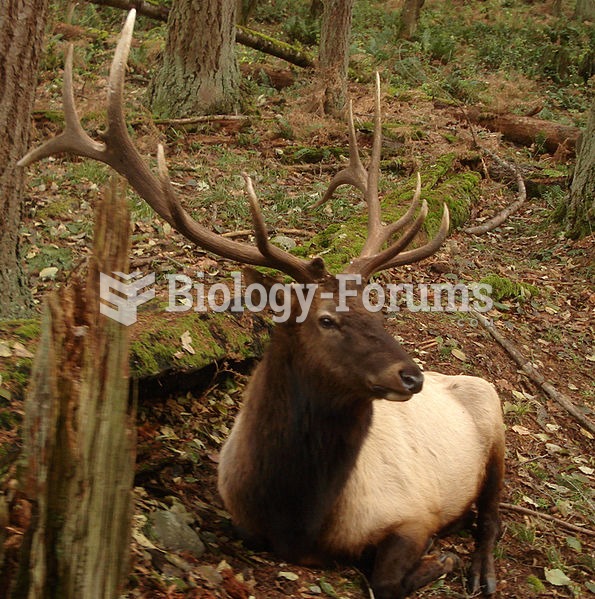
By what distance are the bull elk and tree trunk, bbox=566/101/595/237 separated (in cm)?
601

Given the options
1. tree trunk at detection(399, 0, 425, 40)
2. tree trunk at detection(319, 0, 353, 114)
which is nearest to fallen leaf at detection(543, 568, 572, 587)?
tree trunk at detection(319, 0, 353, 114)

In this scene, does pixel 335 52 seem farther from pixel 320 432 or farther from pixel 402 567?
pixel 402 567

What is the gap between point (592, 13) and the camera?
26328 mm

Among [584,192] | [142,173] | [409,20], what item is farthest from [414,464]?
[409,20]

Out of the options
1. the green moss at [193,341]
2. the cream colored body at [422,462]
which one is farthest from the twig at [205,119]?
the cream colored body at [422,462]

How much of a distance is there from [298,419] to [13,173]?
249 cm

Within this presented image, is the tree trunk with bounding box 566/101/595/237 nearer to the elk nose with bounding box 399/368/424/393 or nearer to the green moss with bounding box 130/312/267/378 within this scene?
the green moss with bounding box 130/312/267/378

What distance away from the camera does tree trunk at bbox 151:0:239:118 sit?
11.3 meters

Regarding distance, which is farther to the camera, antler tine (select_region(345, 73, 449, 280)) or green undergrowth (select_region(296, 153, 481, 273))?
green undergrowth (select_region(296, 153, 481, 273))

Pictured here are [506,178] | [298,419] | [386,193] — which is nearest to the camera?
[298,419]

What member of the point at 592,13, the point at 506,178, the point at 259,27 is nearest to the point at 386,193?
the point at 506,178

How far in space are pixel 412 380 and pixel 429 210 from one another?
5.63 m

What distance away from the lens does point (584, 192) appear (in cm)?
1058

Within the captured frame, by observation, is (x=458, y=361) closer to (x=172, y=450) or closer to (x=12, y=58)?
(x=172, y=450)
